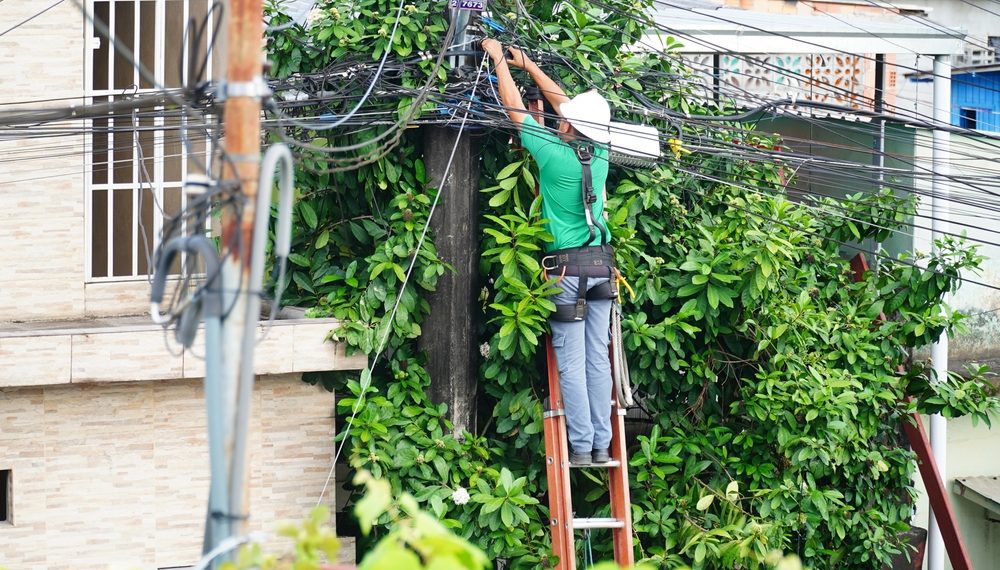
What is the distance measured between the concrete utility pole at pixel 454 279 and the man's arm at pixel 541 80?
0.61 meters

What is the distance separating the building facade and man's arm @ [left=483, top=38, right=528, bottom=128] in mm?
1755

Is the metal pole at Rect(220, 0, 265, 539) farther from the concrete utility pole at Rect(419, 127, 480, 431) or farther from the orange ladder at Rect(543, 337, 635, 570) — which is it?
the concrete utility pole at Rect(419, 127, 480, 431)

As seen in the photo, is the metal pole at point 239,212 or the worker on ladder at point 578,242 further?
the worker on ladder at point 578,242

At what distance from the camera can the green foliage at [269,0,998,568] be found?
7.74m

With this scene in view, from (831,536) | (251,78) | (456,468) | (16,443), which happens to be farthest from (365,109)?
(831,536)

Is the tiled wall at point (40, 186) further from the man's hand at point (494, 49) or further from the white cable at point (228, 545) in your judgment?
the white cable at point (228, 545)

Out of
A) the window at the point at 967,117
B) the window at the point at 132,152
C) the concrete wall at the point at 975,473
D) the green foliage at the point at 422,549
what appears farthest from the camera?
the window at the point at 967,117

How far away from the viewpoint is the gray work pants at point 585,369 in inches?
298

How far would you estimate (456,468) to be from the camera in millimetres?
7785

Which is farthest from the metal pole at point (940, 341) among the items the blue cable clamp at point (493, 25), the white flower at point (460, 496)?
the white flower at point (460, 496)

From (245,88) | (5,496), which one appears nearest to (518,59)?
(245,88)

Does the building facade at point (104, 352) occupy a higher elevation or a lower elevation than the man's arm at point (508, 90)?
lower

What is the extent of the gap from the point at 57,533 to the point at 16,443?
61 centimetres

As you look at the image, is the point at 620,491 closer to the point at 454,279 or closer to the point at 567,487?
the point at 567,487
